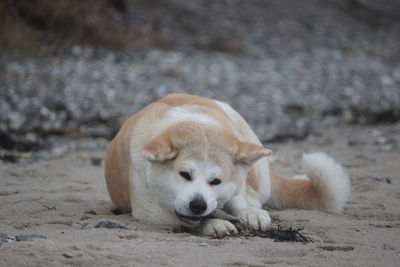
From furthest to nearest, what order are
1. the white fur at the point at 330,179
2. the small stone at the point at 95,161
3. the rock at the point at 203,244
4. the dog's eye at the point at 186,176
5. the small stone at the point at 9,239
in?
the small stone at the point at 95,161
the white fur at the point at 330,179
the dog's eye at the point at 186,176
the rock at the point at 203,244
the small stone at the point at 9,239

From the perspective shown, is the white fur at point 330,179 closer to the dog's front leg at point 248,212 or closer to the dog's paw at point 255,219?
the dog's front leg at point 248,212

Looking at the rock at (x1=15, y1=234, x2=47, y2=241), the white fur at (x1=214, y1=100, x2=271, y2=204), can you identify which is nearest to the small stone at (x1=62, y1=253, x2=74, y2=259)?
the rock at (x1=15, y1=234, x2=47, y2=241)

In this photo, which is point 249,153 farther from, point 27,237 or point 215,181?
point 27,237

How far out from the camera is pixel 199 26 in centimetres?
1534

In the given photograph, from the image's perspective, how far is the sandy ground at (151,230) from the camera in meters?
3.48

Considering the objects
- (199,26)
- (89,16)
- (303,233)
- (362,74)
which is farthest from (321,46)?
(303,233)

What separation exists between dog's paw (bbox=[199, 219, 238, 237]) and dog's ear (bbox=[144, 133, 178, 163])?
53 centimetres

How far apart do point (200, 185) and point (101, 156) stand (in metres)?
4.03

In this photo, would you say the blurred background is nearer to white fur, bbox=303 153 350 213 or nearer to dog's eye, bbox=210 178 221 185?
white fur, bbox=303 153 350 213

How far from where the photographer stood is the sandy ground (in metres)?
3.48

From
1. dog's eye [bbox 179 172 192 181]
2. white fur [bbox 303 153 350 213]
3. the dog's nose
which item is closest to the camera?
the dog's nose

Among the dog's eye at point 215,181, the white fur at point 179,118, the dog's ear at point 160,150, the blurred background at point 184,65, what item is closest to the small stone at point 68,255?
the dog's ear at point 160,150

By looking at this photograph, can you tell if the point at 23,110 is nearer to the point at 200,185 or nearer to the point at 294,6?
the point at 200,185

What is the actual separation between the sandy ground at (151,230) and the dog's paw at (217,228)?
0.13 metres
